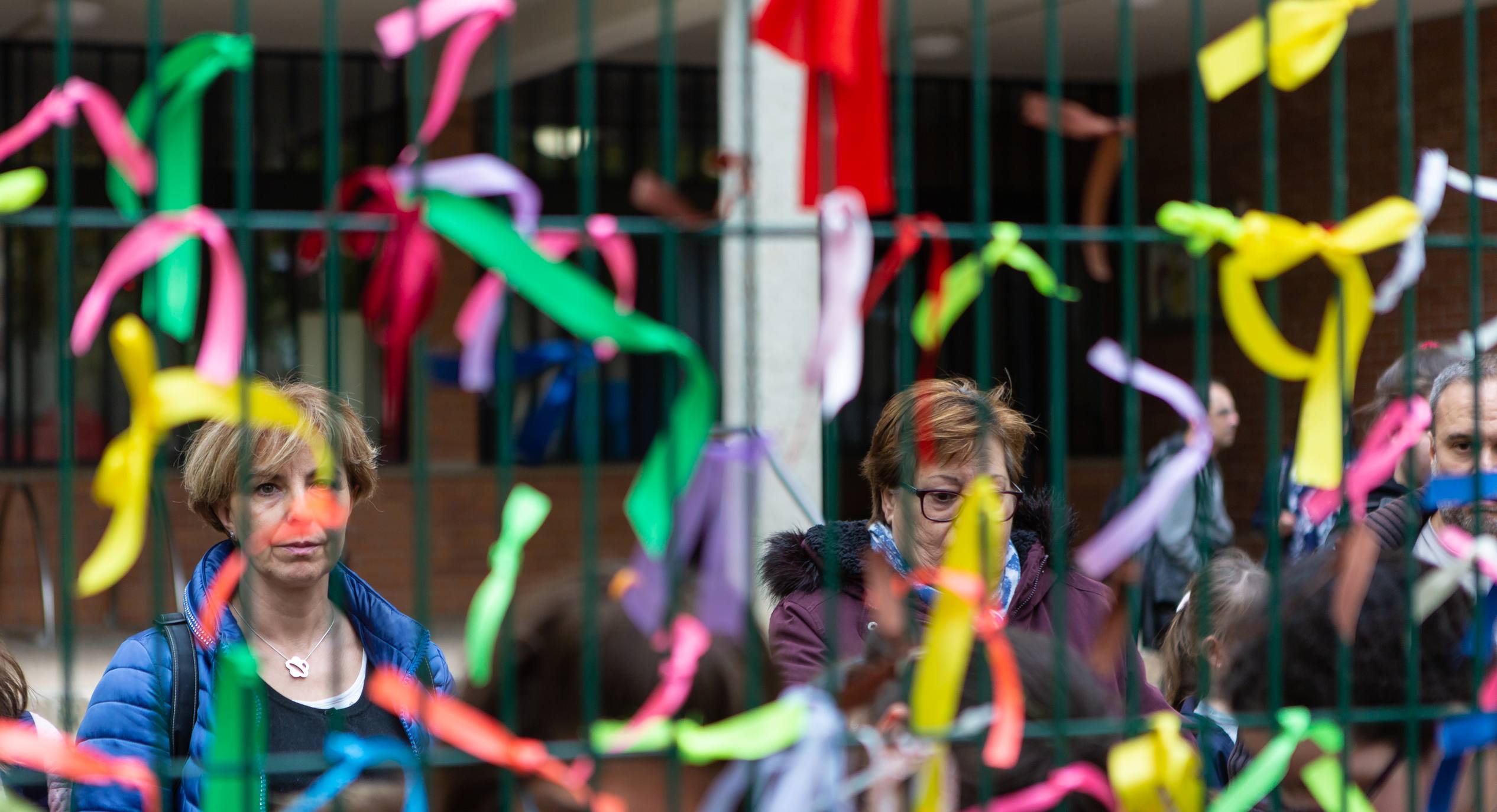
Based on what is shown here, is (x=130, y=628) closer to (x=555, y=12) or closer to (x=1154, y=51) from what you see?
(x=555, y=12)

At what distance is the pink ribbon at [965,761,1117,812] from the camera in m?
1.48

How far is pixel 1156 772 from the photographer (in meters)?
1.48

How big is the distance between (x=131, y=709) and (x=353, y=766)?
85cm

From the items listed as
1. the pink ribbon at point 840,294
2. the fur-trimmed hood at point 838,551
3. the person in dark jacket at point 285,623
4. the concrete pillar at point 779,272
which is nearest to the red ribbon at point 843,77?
the pink ribbon at point 840,294

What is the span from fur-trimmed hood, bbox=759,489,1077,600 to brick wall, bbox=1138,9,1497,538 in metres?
4.32

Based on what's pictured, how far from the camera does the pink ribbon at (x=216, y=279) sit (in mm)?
1294

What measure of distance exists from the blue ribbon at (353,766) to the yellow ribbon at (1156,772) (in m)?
0.63

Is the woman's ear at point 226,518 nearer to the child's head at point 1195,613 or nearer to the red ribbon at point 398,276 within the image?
the red ribbon at point 398,276

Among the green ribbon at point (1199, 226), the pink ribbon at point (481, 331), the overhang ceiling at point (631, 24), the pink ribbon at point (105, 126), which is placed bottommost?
the pink ribbon at point (481, 331)

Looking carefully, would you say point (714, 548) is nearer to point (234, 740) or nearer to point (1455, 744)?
point (234, 740)

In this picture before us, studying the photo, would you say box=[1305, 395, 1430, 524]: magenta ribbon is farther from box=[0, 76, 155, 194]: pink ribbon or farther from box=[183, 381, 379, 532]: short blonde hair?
box=[183, 381, 379, 532]: short blonde hair

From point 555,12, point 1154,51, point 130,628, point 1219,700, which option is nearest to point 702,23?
point 555,12

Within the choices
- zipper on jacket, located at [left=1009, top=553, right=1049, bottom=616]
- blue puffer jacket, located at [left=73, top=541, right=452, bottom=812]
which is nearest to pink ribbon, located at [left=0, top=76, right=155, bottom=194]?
blue puffer jacket, located at [left=73, top=541, right=452, bottom=812]

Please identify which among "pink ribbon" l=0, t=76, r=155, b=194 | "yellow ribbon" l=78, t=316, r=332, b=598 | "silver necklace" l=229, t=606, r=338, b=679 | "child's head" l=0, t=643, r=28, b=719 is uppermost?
"pink ribbon" l=0, t=76, r=155, b=194
